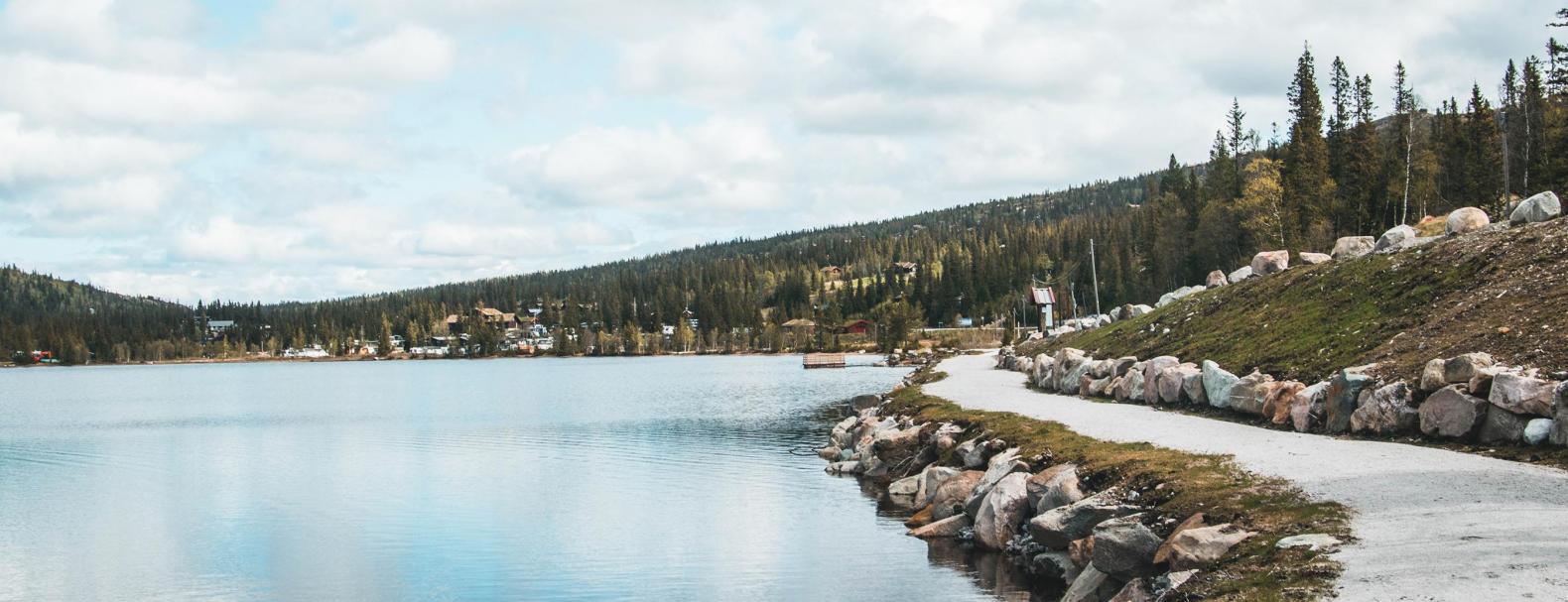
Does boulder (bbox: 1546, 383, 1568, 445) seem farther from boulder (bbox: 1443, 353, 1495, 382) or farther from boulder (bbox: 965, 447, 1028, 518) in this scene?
boulder (bbox: 965, 447, 1028, 518)

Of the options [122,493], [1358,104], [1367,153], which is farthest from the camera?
[1358,104]

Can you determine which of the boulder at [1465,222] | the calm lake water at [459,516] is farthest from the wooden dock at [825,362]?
the boulder at [1465,222]

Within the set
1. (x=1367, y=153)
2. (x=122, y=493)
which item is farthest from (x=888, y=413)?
(x=1367, y=153)

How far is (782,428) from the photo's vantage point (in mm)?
48656

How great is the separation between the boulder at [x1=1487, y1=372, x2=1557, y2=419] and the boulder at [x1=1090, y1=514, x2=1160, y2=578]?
7476 millimetres

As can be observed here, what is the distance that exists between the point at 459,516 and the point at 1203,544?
769 inches

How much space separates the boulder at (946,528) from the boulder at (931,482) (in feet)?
8.39

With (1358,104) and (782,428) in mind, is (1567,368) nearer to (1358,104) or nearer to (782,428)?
(782,428)

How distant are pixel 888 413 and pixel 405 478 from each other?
16.9 metres

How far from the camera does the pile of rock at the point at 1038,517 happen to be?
13.6m

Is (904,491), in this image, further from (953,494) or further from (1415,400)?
(1415,400)

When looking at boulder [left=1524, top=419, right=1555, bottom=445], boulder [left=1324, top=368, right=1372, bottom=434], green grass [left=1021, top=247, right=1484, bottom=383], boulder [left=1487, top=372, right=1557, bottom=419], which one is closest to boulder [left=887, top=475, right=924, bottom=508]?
boulder [left=1324, top=368, right=1372, bottom=434]

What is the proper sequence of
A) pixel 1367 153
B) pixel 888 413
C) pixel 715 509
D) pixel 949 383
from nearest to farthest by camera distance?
pixel 715 509, pixel 888 413, pixel 949 383, pixel 1367 153

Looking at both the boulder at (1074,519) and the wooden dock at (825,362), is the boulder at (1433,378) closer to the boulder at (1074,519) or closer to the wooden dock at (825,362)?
the boulder at (1074,519)
